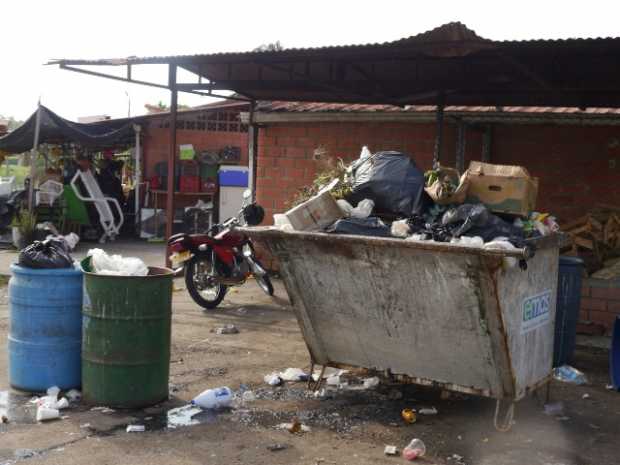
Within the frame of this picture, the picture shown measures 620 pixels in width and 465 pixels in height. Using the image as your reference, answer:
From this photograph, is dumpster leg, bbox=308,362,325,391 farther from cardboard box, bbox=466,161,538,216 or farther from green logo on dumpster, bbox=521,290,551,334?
cardboard box, bbox=466,161,538,216

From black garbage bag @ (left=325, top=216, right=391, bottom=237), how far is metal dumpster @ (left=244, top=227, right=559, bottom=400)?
11 cm

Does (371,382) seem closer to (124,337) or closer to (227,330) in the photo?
(124,337)

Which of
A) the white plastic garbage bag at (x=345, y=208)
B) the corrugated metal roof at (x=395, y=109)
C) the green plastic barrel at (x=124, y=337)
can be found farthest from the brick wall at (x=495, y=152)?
the green plastic barrel at (x=124, y=337)

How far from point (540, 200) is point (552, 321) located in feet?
16.9

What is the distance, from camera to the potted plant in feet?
48.4

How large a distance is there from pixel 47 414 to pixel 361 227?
8.11 feet

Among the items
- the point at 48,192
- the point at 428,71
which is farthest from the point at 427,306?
the point at 48,192

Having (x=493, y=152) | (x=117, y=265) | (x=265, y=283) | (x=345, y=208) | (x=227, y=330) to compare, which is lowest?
(x=227, y=330)

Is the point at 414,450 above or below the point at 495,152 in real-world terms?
below

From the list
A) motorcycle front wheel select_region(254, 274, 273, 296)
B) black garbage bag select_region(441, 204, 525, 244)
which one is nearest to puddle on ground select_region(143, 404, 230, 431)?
black garbage bag select_region(441, 204, 525, 244)

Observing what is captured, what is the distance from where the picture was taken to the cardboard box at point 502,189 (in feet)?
18.5

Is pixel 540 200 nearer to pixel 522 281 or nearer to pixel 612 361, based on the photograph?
pixel 612 361

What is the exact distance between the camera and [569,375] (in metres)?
6.99

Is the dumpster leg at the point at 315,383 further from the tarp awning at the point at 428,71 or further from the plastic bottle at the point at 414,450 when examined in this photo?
the tarp awning at the point at 428,71
